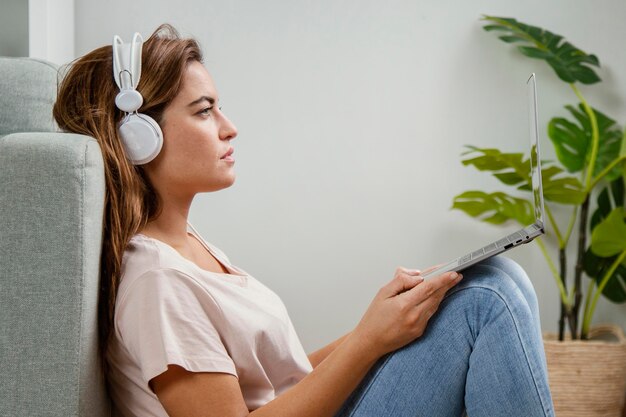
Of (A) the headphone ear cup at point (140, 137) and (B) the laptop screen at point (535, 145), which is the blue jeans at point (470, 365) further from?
(A) the headphone ear cup at point (140, 137)

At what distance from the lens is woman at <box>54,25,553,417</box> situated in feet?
3.21

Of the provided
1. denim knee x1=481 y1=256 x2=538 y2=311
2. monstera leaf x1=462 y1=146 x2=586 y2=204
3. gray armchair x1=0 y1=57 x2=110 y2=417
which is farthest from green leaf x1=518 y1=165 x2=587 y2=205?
gray armchair x1=0 y1=57 x2=110 y2=417

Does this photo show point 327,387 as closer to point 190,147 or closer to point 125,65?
point 190,147

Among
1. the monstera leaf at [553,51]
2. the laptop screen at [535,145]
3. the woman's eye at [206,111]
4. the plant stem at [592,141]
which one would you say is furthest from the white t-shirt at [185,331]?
the monstera leaf at [553,51]

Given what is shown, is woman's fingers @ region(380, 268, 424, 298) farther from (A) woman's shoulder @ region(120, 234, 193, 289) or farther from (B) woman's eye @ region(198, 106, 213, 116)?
(B) woman's eye @ region(198, 106, 213, 116)

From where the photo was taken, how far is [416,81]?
2.96 meters

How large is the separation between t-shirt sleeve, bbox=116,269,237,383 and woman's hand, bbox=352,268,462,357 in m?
0.18

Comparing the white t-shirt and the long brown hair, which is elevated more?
the long brown hair

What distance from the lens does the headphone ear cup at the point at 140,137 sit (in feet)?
3.67

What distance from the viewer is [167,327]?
97cm

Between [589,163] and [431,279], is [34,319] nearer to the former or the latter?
[431,279]

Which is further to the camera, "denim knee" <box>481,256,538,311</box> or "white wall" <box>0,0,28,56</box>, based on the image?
"white wall" <box>0,0,28,56</box>

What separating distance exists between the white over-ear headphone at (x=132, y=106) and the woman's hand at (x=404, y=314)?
1.30 ft

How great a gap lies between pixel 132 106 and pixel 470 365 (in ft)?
1.89
